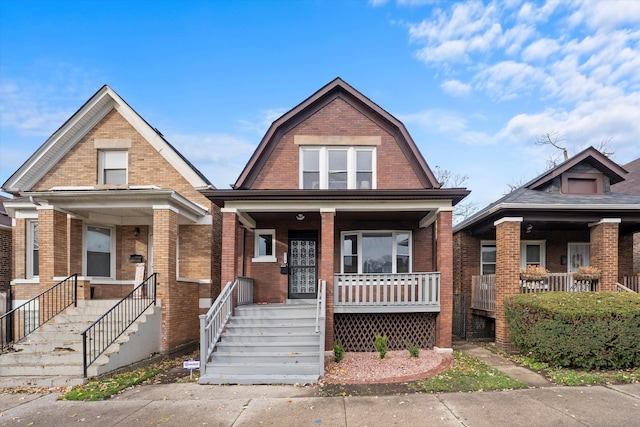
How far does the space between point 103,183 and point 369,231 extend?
28.7 ft

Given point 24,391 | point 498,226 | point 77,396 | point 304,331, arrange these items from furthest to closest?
1. point 498,226
2. point 304,331
3. point 24,391
4. point 77,396

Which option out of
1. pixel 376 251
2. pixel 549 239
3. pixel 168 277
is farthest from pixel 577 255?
pixel 168 277

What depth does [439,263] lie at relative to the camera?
10.6 metres

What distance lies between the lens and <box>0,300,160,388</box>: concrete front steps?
802 cm

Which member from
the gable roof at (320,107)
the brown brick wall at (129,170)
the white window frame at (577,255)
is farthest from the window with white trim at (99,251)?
the white window frame at (577,255)

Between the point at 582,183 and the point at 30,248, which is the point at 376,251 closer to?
the point at 582,183

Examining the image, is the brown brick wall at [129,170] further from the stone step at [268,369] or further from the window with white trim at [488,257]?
the window with white trim at [488,257]

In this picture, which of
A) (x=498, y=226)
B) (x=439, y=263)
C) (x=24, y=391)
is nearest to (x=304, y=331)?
(x=439, y=263)

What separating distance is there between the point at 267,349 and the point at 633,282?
1082 cm

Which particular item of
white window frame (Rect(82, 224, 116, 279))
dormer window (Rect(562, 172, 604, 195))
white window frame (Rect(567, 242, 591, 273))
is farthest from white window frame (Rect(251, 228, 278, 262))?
white window frame (Rect(567, 242, 591, 273))

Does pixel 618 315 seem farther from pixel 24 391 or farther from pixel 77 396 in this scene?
pixel 24 391

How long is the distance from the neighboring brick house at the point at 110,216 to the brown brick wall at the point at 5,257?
150 cm

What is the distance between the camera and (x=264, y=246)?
12984 mm

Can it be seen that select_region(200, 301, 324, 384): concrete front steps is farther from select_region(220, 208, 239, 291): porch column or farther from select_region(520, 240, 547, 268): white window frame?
select_region(520, 240, 547, 268): white window frame
